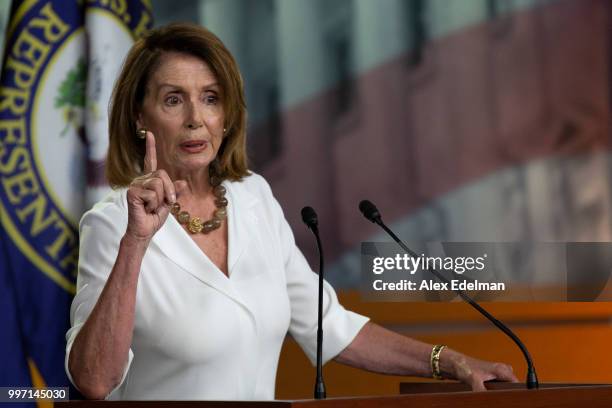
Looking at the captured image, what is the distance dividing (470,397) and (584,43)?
7.22 feet

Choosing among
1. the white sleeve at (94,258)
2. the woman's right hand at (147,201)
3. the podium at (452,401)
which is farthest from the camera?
the white sleeve at (94,258)

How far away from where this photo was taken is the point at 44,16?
3.25m

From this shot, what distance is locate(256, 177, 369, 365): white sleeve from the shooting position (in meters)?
2.46

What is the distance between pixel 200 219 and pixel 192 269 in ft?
0.65

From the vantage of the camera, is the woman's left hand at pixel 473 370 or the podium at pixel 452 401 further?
the woman's left hand at pixel 473 370

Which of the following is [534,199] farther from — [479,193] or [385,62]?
[385,62]

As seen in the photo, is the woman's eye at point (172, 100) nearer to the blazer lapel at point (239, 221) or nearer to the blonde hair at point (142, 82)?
the blonde hair at point (142, 82)

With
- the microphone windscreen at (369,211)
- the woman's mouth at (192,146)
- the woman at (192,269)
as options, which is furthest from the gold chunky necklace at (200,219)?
the microphone windscreen at (369,211)

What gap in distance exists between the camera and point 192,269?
217cm

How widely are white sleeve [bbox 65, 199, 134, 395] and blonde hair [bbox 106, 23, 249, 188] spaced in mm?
231

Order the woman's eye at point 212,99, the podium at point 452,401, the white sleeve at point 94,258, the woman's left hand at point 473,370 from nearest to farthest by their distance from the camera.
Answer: the podium at point 452,401 → the white sleeve at point 94,258 → the woman's left hand at point 473,370 → the woman's eye at point 212,99

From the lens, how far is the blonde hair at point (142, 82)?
234 centimetres

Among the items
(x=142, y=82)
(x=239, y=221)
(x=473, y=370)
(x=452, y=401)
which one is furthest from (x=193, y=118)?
(x=452, y=401)

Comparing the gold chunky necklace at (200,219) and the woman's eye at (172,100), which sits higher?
the woman's eye at (172,100)
